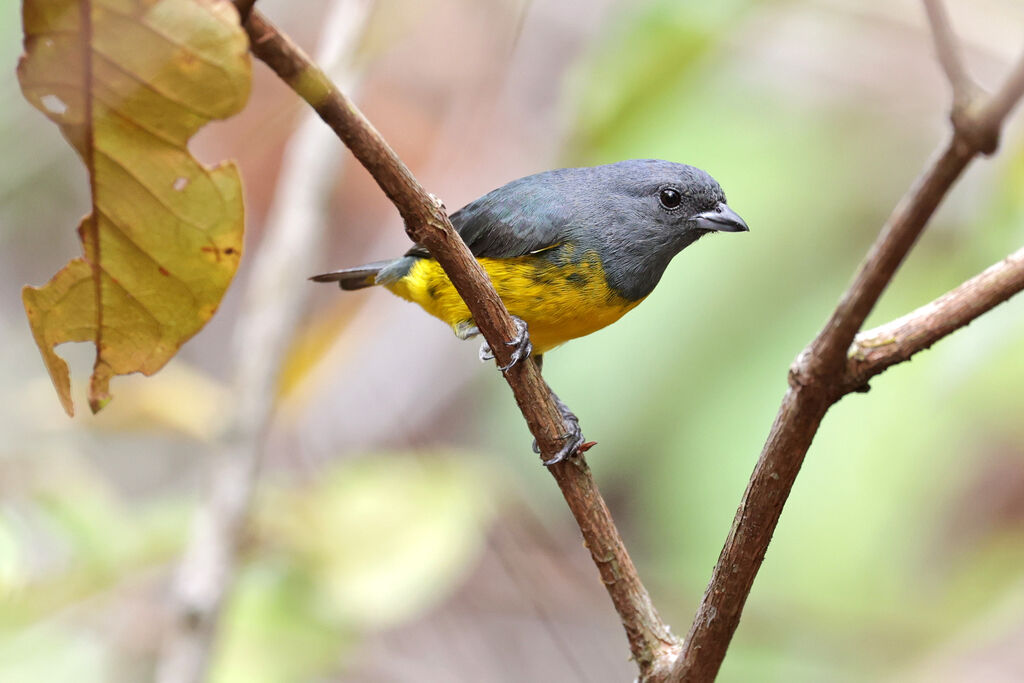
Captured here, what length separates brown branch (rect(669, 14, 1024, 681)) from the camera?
1.08 metres

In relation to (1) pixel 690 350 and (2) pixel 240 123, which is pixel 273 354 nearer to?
(1) pixel 690 350

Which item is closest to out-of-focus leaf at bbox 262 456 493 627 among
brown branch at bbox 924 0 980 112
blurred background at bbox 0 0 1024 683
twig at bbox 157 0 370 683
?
blurred background at bbox 0 0 1024 683

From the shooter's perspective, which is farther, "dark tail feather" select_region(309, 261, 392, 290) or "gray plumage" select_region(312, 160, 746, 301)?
"dark tail feather" select_region(309, 261, 392, 290)

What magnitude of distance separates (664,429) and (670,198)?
1089 millimetres

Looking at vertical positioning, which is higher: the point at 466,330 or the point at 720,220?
the point at 720,220

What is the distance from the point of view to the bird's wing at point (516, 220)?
320 cm

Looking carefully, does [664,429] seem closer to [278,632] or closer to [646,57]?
[646,57]

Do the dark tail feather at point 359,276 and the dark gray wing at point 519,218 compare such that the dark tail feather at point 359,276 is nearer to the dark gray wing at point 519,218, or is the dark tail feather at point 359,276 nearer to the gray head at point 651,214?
the dark gray wing at point 519,218

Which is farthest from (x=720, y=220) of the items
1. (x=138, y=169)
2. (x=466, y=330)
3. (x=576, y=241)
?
(x=138, y=169)

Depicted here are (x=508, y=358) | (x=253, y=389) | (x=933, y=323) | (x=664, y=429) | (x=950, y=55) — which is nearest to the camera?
(x=950, y=55)

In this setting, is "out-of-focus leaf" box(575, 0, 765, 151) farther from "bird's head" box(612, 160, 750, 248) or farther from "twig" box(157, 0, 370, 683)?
"twig" box(157, 0, 370, 683)

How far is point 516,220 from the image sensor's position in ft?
10.6

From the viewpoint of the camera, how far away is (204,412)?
378cm

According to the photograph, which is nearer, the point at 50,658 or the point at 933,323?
the point at 933,323
